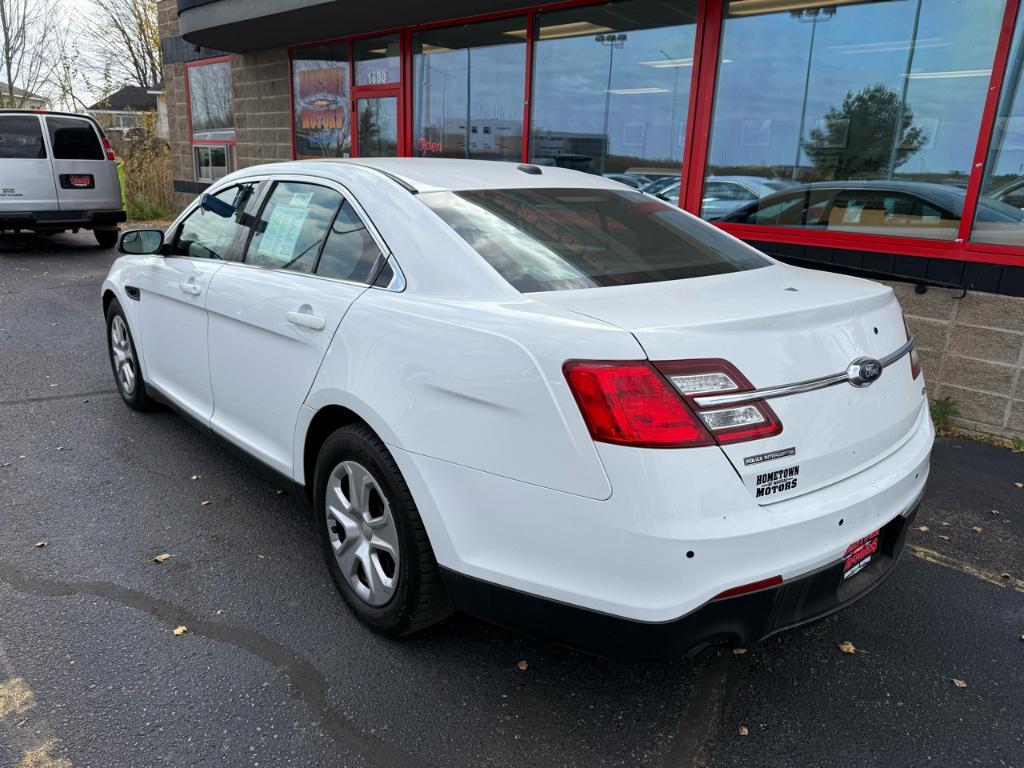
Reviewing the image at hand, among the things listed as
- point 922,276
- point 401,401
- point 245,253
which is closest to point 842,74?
point 922,276

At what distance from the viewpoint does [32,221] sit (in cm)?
1126

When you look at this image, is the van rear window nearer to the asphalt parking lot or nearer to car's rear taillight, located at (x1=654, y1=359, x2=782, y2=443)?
the asphalt parking lot

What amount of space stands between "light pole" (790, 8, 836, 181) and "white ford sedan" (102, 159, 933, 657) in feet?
11.5

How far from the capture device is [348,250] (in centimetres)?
294

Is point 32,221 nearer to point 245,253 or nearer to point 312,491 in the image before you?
point 245,253

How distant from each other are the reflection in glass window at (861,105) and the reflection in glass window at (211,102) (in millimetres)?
9747

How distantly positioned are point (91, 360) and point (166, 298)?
293cm

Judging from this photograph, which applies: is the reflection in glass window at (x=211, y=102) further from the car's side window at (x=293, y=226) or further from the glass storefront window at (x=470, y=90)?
the car's side window at (x=293, y=226)

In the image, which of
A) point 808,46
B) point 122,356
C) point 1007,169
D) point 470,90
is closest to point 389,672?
point 122,356

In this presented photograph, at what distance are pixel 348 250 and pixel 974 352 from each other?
4.26 metres

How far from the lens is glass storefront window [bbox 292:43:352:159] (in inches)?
431

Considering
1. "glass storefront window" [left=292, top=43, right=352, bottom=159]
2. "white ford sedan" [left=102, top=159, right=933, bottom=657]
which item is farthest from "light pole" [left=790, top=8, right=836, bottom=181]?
"glass storefront window" [left=292, top=43, right=352, bottom=159]

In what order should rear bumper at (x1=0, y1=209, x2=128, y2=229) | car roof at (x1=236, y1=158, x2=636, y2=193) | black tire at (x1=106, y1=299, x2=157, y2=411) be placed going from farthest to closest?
rear bumper at (x1=0, y1=209, x2=128, y2=229), black tire at (x1=106, y1=299, x2=157, y2=411), car roof at (x1=236, y1=158, x2=636, y2=193)

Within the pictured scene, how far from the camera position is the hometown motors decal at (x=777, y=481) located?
6.61 feet
